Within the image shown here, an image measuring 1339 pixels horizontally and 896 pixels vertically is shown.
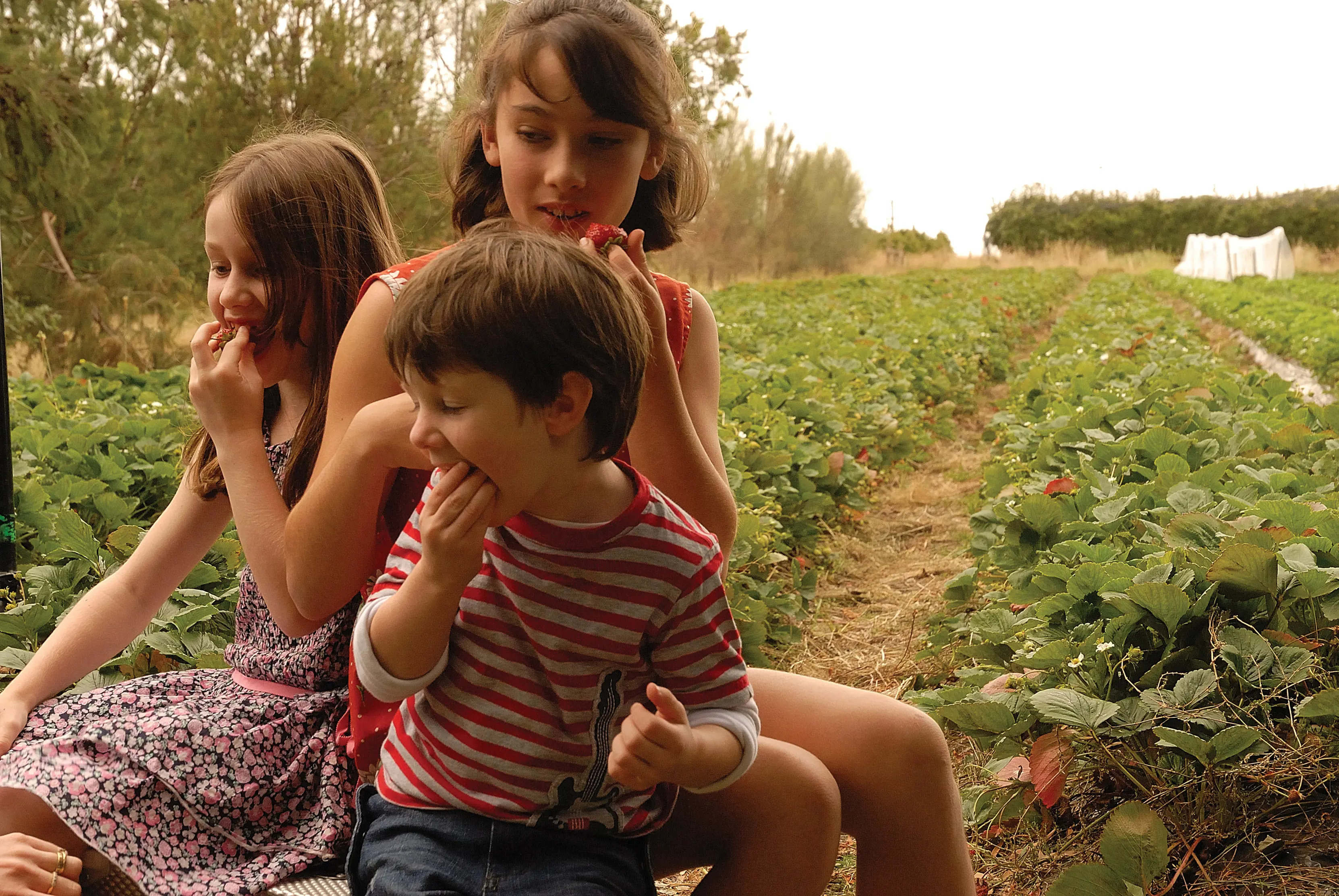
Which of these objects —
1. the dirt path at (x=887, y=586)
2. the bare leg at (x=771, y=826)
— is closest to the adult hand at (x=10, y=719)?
the bare leg at (x=771, y=826)

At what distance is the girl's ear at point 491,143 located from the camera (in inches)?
68.0

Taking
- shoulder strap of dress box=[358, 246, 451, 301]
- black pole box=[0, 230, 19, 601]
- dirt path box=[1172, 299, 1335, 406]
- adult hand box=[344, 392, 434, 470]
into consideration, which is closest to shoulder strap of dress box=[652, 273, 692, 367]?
shoulder strap of dress box=[358, 246, 451, 301]

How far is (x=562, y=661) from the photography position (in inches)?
48.3

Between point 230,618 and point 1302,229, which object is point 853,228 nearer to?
point 1302,229

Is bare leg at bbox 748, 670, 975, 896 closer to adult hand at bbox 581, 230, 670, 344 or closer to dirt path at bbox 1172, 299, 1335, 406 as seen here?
adult hand at bbox 581, 230, 670, 344

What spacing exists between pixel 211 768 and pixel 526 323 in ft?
2.50

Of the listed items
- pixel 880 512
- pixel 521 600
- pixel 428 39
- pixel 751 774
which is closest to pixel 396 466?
pixel 521 600

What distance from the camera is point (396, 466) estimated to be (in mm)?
1389

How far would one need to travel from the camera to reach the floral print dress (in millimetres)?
1358

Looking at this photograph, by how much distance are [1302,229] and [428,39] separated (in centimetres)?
4029

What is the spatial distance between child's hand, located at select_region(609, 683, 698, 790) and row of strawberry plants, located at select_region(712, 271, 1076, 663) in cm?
218

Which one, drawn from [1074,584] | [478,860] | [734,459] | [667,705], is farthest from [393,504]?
[734,459]

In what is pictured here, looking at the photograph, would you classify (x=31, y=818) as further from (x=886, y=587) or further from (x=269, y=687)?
(x=886, y=587)

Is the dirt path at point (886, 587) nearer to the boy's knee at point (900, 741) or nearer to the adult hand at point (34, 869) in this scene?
the boy's knee at point (900, 741)
